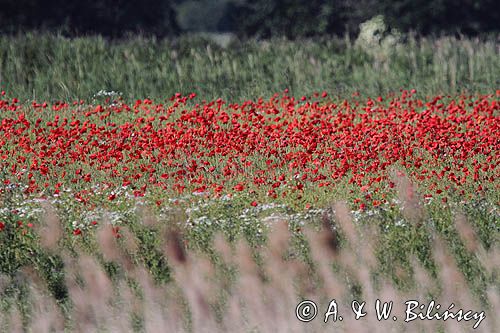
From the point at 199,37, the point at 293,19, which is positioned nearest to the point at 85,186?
the point at 199,37

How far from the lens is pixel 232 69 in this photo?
17766mm

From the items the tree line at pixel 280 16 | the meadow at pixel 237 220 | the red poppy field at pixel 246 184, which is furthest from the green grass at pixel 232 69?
the tree line at pixel 280 16

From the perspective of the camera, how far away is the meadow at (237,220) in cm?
611

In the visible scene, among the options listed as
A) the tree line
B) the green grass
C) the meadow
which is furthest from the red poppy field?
the tree line

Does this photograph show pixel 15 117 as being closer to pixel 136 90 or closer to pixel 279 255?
pixel 136 90

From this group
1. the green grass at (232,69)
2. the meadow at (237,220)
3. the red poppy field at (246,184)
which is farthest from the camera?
the green grass at (232,69)

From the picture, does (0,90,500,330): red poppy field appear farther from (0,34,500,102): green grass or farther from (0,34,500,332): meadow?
(0,34,500,102): green grass

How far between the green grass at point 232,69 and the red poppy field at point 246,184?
3.04 metres

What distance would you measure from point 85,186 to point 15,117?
3963 mm

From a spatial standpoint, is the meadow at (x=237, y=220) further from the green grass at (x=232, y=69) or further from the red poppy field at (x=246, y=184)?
the green grass at (x=232, y=69)

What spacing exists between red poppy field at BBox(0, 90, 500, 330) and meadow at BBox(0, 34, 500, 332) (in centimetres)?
3

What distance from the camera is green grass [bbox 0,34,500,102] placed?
1678 cm

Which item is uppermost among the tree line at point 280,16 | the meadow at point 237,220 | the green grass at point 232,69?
the tree line at point 280,16

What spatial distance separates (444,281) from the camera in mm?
6207
